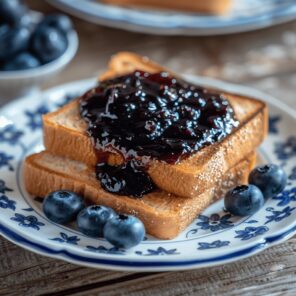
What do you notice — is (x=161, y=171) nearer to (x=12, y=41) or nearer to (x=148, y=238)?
(x=148, y=238)

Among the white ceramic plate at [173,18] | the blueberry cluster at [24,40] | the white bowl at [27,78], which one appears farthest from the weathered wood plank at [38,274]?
the white ceramic plate at [173,18]

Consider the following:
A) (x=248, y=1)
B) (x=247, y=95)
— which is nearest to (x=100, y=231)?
(x=247, y=95)

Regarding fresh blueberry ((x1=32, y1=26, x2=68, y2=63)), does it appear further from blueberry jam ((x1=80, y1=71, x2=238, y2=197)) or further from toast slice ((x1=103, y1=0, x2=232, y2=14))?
blueberry jam ((x1=80, y1=71, x2=238, y2=197))

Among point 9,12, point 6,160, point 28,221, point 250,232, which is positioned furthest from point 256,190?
point 9,12

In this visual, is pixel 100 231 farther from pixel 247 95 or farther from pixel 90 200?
pixel 247 95

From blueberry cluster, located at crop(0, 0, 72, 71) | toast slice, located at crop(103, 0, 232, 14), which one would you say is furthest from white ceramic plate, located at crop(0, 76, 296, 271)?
toast slice, located at crop(103, 0, 232, 14)

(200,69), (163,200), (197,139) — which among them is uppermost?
(197,139)

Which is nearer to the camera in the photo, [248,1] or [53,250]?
[53,250]
